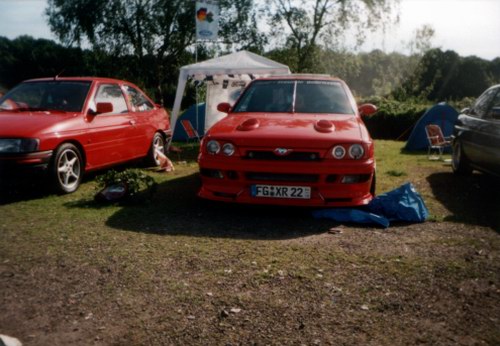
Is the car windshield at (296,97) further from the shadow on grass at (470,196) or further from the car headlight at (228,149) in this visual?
the shadow on grass at (470,196)

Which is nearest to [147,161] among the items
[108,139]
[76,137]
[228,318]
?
[108,139]

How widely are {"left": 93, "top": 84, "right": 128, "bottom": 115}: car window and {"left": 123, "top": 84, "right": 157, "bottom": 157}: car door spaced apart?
18 cm

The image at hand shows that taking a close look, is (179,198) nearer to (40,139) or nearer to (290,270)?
(40,139)

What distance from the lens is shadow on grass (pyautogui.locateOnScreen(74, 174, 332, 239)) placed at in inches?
186

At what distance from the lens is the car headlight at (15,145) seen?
5703mm

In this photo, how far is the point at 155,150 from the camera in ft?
29.2

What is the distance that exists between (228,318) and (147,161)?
247 inches

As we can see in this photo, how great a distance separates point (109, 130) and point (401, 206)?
14.8 feet

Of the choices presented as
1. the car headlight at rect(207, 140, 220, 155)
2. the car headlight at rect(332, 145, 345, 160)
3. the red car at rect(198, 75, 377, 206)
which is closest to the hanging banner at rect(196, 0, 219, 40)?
the red car at rect(198, 75, 377, 206)

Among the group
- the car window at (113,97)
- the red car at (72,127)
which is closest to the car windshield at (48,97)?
the red car at (72,127)

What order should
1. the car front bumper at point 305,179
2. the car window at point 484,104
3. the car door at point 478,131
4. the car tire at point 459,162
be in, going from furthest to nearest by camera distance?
the car tire at point 459,162, the car window at point 484,104, the car door at point 478,131, the car front bumper at point 305,179

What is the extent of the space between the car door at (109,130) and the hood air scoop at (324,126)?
3429mm

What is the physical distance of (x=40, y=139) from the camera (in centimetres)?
585

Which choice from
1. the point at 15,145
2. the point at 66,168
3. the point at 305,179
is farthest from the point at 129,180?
the point at 305,179
